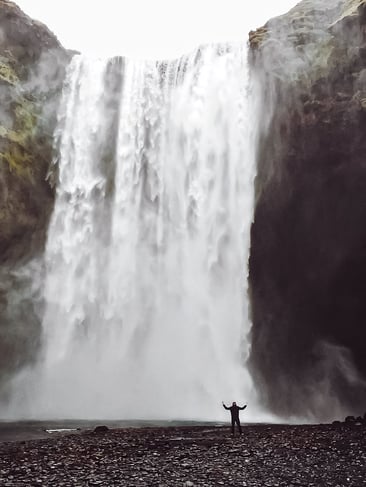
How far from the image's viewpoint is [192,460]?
11.6m

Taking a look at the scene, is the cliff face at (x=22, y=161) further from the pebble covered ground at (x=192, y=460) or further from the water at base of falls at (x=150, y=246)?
the pebble covered ground at (x=192, y=460)

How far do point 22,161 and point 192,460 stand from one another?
20.4 meters

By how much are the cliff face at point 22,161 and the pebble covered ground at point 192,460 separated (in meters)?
12.4

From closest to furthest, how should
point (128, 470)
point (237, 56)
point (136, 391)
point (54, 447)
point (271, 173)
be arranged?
point (128, 470) < point (54, 447) < point (136, 391) < point (271, 173) < point (237, 56)

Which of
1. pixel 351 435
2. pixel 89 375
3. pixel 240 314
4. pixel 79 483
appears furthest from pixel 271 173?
pixel 79 483

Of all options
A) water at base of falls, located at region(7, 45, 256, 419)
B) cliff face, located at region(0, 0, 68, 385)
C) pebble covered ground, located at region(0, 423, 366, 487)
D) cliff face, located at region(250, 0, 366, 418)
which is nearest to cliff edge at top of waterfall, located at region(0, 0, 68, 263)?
cliff face, located at region(0, 0, 68, 385)

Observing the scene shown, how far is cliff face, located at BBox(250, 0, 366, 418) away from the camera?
24344 mm

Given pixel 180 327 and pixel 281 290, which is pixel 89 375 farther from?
pixel 281 290

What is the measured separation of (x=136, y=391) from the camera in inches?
985

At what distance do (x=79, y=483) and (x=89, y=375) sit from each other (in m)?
16.6

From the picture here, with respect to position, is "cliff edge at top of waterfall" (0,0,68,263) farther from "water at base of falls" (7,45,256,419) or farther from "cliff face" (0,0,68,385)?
"water at base of falls" (7,45,256,419)

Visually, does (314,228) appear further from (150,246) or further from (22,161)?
(22,161)

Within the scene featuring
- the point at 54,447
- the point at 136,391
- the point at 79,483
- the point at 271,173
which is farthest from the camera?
the point at 271,173

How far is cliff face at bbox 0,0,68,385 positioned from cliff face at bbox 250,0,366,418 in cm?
1173
